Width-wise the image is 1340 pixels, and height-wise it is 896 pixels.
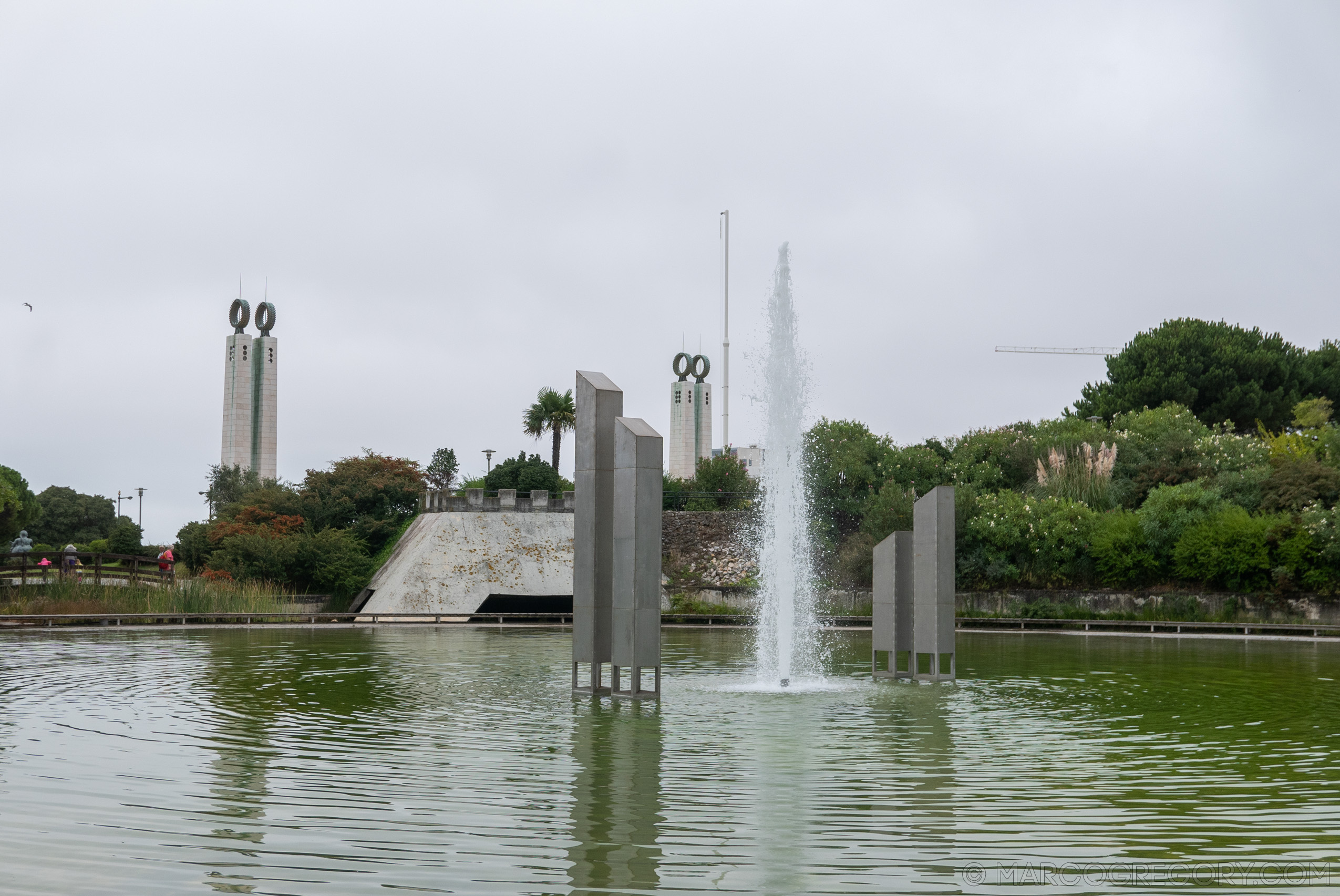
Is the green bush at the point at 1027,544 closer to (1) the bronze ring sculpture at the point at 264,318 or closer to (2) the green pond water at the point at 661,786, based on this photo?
(2) the green pond water at the point at 661,786

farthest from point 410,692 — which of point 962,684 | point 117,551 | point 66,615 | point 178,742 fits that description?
point 117,551

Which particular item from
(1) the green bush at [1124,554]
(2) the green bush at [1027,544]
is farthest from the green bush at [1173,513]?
(2) the green bush at [1027,544]

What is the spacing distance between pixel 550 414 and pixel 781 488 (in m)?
50.5

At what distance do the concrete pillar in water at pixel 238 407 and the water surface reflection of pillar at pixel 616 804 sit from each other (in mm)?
67073

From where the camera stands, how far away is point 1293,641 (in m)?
32.3

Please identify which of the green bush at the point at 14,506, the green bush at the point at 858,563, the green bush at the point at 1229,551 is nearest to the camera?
the green bush at the point at 1229,551

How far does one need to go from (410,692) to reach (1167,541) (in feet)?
97.9

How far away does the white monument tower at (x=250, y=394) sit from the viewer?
76.5 metres

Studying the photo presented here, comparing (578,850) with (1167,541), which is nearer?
(578,850)

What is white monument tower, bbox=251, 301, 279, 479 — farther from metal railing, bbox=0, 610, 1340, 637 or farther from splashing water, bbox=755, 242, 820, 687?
splashing water, bbox=755, 242, 820, 687

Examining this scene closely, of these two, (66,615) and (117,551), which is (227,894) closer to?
(66,615)

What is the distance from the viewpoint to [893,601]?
20781 millimetres

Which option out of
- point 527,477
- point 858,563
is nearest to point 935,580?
point 858,563

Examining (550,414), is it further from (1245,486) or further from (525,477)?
(1245,486)
